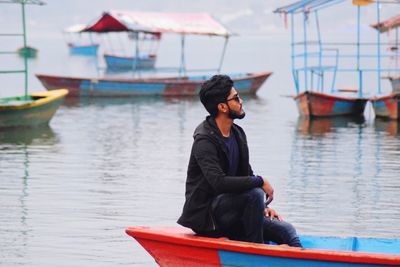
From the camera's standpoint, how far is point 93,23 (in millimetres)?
31453

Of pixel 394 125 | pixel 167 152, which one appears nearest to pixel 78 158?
pixel 167 152

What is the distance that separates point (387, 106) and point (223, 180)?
52.6 feet

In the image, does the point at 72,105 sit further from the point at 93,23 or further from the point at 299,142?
the point at 299,142

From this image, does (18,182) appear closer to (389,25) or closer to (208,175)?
(208,175)

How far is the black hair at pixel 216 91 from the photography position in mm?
6785

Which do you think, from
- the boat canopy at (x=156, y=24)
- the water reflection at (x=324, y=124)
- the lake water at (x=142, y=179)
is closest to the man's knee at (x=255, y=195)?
the lake water at (x=142, y=179)

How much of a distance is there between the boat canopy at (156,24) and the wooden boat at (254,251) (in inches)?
929

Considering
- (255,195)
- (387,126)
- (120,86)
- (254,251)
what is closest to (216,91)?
(255,195)

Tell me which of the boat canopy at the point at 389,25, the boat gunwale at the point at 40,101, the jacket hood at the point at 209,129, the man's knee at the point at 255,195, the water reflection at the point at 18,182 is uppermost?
the boat canopy at the point at 389,25

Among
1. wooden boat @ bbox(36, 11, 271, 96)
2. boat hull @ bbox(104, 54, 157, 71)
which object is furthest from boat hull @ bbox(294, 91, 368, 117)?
boat hull @ bbox(104, 54, 157, 71)

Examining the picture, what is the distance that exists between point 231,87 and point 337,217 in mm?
4358

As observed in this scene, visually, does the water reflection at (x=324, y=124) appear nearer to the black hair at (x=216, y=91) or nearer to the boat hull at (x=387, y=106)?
the boat hull at (x=387, y=106)

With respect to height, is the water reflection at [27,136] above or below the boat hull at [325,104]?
below

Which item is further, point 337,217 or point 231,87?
point 337,217
